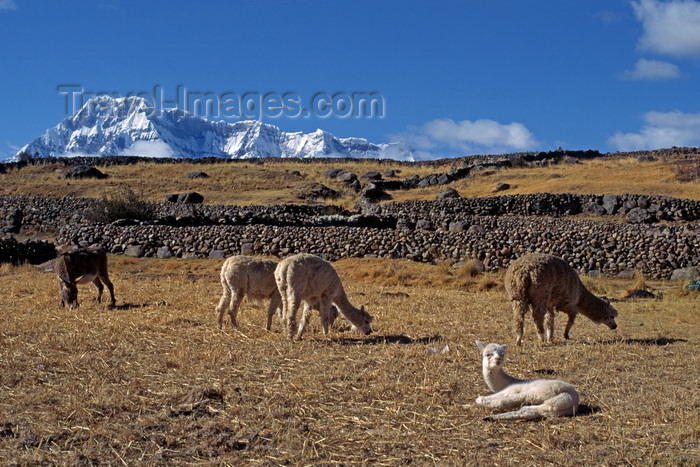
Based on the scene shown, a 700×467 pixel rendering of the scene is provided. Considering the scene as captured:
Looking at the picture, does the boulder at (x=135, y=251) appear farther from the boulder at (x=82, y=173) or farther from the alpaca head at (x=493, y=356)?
the boulder at (x=82, y=173)

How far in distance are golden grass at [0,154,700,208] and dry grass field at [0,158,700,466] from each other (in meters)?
35.7

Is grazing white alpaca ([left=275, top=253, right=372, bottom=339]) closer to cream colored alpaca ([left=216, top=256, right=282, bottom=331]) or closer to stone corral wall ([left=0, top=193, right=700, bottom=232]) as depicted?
cream colored alpaca ([left=216, top=256, right=282, bottom=331])

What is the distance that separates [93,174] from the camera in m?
61.6

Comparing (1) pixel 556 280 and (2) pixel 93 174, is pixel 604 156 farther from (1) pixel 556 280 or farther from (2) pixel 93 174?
(1) pixel 556 280

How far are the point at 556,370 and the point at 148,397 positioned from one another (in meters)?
5.42

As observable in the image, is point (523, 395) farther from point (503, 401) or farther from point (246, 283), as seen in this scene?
point (246, 283)

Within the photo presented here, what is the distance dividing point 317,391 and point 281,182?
181 ft

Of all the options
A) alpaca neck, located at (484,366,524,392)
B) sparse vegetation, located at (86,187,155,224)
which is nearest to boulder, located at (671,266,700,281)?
alpaca neck, located at (484,366,524,392)

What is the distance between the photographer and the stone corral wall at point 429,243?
998 inches

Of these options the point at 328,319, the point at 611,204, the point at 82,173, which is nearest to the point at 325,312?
the point at 328,319

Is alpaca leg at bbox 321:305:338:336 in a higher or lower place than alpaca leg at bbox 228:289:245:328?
lower

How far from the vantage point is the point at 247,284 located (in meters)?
11.6

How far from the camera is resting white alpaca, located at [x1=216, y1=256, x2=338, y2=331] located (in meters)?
11.6

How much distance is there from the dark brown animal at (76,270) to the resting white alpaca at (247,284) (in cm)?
451
